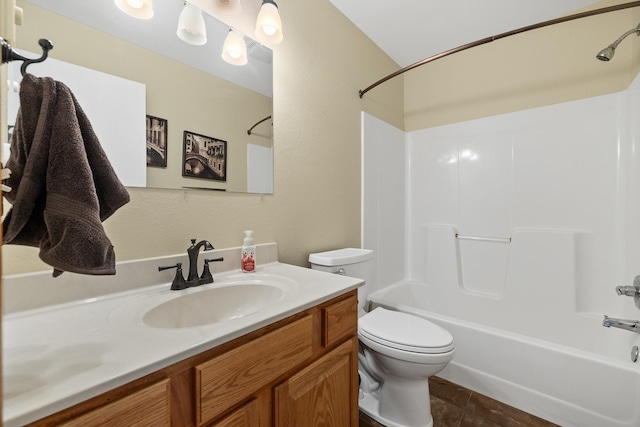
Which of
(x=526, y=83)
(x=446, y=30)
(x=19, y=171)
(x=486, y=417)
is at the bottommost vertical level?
Answer: (x=486, y=417)

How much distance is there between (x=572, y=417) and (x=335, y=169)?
177cm

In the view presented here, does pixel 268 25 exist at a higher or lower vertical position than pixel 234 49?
higher

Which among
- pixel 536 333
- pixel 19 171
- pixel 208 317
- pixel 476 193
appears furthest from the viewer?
pixel 476 193

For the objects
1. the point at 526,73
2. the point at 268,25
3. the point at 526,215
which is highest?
the point at 526,73

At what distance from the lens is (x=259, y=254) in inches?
51.9

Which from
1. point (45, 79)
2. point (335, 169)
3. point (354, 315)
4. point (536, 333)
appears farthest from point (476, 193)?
point (45, 79)

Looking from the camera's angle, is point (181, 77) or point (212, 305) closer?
point (212, 305)

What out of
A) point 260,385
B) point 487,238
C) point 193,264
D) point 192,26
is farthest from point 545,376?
point 192,26

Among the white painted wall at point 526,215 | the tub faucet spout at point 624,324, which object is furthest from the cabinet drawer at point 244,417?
the tub faucet spout at point 624,324

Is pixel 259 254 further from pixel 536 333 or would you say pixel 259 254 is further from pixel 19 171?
pixel 536 333

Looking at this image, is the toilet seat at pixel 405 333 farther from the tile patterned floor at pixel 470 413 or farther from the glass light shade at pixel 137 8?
the glass light shade at pixel 137 8

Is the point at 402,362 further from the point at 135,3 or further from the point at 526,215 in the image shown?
the point at 135,3

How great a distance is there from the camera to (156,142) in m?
1.04

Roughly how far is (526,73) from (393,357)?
216 cm
